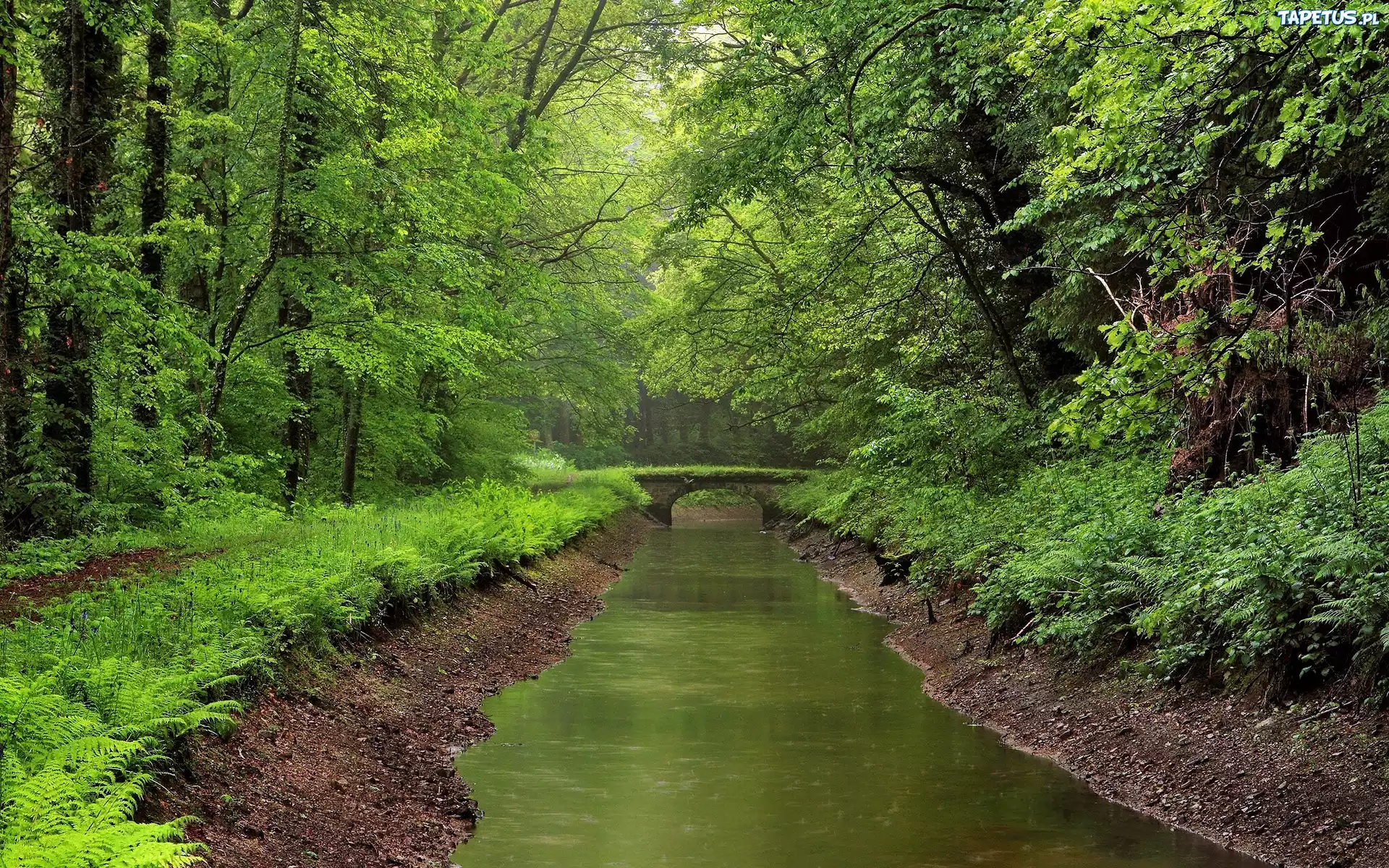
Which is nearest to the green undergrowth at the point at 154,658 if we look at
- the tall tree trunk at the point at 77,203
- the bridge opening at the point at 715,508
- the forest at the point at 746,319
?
the forest at the point at 746,319

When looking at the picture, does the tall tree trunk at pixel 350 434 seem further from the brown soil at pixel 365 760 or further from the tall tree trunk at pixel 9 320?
the tall tree trunk at pixel 9 320

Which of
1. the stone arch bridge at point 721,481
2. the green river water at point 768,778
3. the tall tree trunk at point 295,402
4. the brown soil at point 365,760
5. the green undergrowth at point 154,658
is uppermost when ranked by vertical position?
the tall tree trunk at point 295,402

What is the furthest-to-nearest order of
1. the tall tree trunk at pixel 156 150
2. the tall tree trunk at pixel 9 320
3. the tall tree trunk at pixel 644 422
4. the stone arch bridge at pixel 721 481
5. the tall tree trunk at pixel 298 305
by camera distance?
the tall tree trunk at pixel 644 422 < the stone arch bridge at pixel 721 481 < the tall tree trunk at pixel 298 305 < the tall tree trunk at pixel 156 150 < the tall tree trunk at pixel 9 320

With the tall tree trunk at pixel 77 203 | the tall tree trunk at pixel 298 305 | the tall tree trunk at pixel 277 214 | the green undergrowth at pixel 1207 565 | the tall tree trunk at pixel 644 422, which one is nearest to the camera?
the green undergrowth at pixel 1207 565

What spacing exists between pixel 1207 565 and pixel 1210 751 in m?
1.49

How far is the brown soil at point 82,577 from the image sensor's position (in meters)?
8.28

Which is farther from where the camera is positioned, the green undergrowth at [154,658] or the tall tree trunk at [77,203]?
the tall tree trunk at [77,203]

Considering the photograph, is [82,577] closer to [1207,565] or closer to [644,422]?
[1207,565]

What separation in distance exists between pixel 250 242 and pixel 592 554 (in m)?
12.2

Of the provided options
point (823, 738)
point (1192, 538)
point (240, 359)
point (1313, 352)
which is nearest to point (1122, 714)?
point (1192, 538)

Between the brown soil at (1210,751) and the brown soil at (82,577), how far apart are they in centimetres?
821

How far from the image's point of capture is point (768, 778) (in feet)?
31.0

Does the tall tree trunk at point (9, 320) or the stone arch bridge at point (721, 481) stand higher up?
the tall tree trunk at point (9, 320)

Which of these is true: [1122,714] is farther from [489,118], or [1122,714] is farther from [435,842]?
[489,118]
